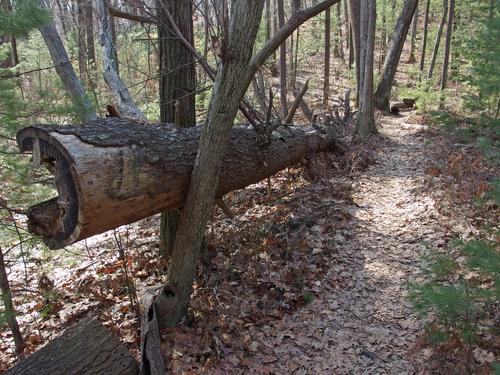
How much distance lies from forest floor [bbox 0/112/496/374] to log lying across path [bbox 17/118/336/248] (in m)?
1.20

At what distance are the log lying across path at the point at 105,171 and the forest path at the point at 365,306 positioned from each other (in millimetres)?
1995

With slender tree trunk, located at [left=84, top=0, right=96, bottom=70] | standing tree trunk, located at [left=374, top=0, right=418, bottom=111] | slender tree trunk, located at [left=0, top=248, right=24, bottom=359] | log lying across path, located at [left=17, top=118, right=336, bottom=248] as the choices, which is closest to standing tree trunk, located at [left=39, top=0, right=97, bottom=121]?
slender tree trunk, located at [left=84, top=0, right=96, bottom=70]

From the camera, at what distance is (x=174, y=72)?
502 cm

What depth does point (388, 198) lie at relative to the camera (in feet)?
24.8

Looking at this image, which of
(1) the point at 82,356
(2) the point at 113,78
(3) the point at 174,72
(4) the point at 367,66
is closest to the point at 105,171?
(1) the point at 82,356

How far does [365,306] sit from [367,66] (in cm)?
850

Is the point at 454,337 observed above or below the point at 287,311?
above

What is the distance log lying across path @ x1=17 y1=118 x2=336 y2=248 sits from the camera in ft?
10.3

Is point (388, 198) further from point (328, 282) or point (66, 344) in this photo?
point (66, 344)

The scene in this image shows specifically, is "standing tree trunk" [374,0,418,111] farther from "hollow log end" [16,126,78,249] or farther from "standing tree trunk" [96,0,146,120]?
"hollow log end" [16,126,78,249]

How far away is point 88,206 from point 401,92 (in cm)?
1833

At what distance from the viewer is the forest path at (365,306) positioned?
13.1 ft

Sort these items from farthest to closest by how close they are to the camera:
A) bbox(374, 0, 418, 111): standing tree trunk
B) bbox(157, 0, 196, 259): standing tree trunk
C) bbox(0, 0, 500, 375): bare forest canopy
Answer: bbox(374, 0, 418, 111): standing tree trunk, bbox(157, 0, 196, 259): standing tree trunk, bbox(0, 0, 500, 375): bare forest canopy

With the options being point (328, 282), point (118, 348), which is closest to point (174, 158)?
point (118, 348)
